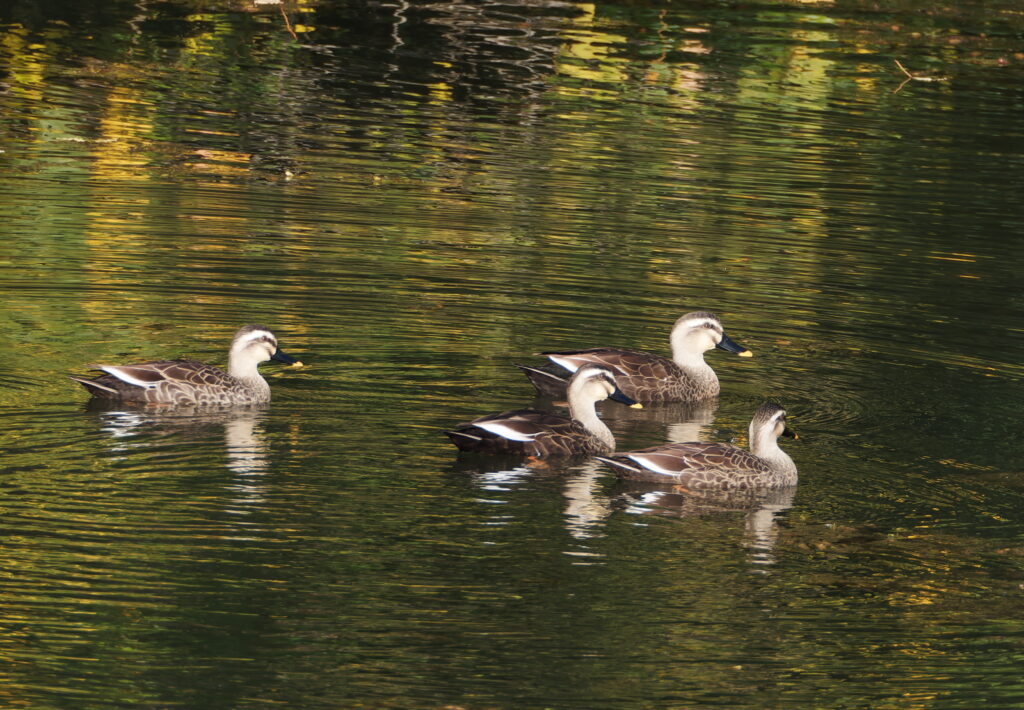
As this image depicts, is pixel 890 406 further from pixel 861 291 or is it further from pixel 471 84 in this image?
pixel 471 84

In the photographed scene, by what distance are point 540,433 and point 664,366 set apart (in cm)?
285

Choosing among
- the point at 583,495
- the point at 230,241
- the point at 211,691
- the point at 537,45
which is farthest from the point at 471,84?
the point at 211,691

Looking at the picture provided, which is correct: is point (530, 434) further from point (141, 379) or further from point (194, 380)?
point (141, 379)

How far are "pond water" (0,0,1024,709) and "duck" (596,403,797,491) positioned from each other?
164 mm

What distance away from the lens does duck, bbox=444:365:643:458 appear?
1277 cm

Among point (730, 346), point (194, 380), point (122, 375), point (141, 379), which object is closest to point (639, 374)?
point (730, 346)

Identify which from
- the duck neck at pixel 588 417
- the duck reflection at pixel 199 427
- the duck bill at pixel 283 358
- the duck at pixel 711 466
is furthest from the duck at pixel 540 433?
the duck bill at pixel 283 358

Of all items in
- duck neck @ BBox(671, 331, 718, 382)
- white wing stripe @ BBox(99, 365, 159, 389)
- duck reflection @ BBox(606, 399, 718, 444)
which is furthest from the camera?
duck neck @ BBox(671, 331, 718, 382)

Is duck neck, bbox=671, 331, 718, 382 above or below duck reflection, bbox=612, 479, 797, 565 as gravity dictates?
above

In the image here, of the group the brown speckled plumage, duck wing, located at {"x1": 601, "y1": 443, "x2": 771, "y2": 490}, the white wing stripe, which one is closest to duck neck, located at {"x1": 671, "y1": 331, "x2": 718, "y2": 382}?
the brown speckled plumage

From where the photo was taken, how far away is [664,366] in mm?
15539

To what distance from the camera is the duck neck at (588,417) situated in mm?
13547

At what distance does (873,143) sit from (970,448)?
1544 cm

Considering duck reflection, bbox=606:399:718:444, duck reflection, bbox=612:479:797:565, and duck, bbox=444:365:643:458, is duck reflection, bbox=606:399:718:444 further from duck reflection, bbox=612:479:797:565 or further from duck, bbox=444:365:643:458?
duck reflection, bbox=612:479:797:565
